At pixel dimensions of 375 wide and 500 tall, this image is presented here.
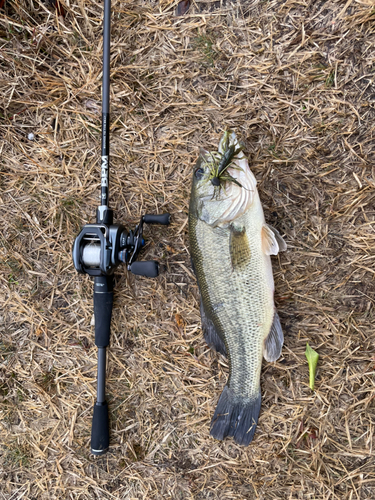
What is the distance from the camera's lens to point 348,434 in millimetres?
2275

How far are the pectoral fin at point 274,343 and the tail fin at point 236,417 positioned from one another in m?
0.30

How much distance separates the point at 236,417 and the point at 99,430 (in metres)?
1.06

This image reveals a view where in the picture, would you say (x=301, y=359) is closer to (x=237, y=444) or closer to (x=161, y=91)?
(x=237, y=444)

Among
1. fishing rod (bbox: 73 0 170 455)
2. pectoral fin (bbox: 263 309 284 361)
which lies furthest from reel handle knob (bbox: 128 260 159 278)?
pectoral fin (bbox: 263 309 284 361)

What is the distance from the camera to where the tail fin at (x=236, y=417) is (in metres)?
2.23

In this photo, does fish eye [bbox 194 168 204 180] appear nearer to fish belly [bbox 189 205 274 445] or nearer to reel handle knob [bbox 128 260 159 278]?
fish belly [bbox 189 205 274 445]

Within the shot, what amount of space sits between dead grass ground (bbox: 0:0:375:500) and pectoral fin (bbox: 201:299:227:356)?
0.49 ft

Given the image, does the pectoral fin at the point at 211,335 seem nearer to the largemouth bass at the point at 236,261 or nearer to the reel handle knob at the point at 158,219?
the largemouth bass at the point at 236,261

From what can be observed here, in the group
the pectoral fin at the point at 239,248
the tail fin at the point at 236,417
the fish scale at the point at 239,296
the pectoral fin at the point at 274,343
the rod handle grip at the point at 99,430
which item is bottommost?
the rod handle grip at the point at 99,430

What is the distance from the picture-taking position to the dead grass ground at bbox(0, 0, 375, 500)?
7.28ft

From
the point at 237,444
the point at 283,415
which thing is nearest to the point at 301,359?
the point at 283,415

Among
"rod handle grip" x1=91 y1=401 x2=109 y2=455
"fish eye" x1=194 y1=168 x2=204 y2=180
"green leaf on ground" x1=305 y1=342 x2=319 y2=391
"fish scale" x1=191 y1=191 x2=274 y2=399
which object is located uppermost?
"fish eye" x1=194 y1=168 x2=204 y2=180

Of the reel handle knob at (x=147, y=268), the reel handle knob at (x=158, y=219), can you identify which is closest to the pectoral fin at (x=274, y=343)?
the reel handle knob at (x=147, y=268)

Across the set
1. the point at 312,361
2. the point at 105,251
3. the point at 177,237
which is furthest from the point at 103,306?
the point at 312,361
